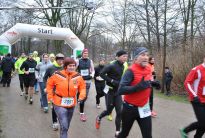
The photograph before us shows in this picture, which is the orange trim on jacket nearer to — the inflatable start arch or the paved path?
the paved path

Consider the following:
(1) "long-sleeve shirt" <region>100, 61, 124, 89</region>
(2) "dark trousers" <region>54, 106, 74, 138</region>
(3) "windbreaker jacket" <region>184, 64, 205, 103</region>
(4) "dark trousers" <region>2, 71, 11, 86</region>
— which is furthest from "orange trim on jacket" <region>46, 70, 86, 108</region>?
(4) "dark trousers" <region>2, 71, 11, 86</region>

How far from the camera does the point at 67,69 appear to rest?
19.8ft

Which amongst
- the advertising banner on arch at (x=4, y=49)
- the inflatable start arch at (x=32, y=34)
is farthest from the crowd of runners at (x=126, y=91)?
the inflatable start arch at (x=32, y=34)

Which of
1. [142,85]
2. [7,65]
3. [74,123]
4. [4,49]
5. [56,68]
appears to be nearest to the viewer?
[142,85]

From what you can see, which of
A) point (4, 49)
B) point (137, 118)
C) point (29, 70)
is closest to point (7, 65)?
point (4, 49)

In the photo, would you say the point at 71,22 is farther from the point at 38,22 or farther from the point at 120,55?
the point at 120,55

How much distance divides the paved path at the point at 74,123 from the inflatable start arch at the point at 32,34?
6.61m

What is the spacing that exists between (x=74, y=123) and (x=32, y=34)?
1156cm

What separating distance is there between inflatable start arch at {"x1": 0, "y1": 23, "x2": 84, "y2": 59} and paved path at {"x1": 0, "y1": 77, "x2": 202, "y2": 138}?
21.7ft

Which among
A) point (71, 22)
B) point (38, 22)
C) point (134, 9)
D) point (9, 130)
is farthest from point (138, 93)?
point (71, 22)

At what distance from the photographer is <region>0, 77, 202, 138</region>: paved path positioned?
754 centimetres

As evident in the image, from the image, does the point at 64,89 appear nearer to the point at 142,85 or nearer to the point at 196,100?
the point at 142,85

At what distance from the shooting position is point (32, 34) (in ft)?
63.5

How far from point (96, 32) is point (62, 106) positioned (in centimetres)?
3687
